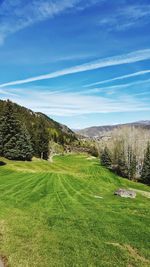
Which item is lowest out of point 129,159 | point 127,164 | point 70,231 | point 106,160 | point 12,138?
point 70,231

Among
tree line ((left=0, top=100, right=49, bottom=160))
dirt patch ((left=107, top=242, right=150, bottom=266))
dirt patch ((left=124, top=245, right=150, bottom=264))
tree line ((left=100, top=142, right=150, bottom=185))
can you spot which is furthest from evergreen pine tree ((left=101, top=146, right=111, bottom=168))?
dirt patch ((left=124, top=245, right=150, bottom=264))

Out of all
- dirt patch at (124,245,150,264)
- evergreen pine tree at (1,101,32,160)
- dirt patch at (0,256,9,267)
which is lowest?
dirt patch at (124,245,150,264)

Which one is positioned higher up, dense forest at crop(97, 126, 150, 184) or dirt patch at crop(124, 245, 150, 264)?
dense forest at crop(97, 126, 150, 184)

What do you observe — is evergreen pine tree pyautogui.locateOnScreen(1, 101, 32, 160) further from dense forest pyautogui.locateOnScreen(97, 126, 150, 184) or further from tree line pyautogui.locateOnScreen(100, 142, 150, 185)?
dense forest pyautogui.locateOnScreen(97, 126, 150, 184)

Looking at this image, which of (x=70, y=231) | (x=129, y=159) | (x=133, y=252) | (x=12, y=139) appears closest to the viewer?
(x=133, y=252)

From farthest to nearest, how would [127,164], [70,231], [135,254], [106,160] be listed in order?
1. [106,160]
2. [127,164]
3. [70,231]
4. [135,254]

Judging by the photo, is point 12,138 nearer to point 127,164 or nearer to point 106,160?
point 127,164

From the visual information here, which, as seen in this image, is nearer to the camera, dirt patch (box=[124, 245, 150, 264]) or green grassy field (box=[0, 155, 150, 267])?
green grassy field (box=[0, 155, 150, 267])

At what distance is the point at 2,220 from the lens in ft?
73.3

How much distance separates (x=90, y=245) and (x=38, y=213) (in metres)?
8.51

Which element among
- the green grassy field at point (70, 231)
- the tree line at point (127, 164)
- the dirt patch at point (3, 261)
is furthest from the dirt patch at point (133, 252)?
the tree line at point (127, 164)

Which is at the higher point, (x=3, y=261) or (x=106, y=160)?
(x=106, y=160)

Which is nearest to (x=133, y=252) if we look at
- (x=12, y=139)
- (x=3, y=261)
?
(x=3, y=261)

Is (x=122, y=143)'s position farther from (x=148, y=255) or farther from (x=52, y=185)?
(x=148, y=255)
